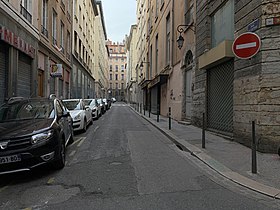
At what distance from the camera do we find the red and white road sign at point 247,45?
21.4 ft

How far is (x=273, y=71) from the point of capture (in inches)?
311

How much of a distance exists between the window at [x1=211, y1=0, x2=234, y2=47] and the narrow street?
5.55 meters

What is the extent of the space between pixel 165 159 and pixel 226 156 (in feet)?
5.31

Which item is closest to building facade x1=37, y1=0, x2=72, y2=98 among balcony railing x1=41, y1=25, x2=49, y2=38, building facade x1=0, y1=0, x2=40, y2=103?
balcony railing x1=41, y1=25, x2=49, y2=38

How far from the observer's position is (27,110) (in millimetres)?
7168

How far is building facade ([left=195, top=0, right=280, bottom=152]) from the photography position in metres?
7.89

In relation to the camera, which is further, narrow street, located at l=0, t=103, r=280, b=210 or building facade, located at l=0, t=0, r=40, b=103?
building facade, located at l=0, t=0, r=40, b=103

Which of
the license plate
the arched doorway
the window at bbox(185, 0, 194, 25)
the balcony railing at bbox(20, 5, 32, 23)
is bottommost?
the license plate

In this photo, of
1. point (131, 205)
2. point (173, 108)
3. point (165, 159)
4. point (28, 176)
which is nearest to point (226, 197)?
point (131, 205)

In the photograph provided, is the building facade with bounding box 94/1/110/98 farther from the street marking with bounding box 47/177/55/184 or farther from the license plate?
the license plate

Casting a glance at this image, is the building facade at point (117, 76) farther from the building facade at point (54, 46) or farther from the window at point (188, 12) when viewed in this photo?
the window at point (188, 12)

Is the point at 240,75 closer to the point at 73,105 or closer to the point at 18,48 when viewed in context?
the point at 73,105

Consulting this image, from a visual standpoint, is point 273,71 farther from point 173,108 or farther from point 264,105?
point 173,108

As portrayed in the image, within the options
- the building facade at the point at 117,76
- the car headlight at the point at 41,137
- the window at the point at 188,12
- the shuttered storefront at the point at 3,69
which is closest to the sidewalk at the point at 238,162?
the car headlight at the point at 41,137
